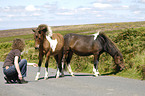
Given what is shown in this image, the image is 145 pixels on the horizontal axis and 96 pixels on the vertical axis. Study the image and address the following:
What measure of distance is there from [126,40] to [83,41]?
12.4ft

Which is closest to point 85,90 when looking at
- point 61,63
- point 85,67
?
point 61,63

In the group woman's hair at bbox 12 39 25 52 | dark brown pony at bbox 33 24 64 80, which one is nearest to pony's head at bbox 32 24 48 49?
dark brown pony at bbox 33 24 64 80

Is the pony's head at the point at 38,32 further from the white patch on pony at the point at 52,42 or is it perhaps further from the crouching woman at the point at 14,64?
the crouching woman at the point at 14,64

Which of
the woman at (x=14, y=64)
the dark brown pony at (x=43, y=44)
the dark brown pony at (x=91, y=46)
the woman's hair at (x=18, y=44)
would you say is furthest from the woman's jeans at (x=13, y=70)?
the dark brown pony at (x=91, y=46)

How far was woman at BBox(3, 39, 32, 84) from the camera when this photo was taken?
8.32m

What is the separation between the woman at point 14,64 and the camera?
8325 mm

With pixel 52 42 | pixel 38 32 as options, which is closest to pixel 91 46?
pixel 52 42

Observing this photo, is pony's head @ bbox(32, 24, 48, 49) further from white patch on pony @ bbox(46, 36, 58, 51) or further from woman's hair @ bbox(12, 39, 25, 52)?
woman's hair @ bbox(12, 39, 25, 52)

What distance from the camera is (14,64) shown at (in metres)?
8.47

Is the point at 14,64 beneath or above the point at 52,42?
beneath

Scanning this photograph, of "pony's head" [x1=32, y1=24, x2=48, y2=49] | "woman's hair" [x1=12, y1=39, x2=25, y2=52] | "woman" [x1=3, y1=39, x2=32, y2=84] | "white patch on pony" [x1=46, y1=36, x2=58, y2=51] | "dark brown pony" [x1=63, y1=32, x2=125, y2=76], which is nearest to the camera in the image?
"woman" [x1=3, y1=39, x2=32, y2=84]

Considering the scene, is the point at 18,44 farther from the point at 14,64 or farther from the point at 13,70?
the point at 13,70

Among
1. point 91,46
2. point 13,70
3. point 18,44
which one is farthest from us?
point 91,46

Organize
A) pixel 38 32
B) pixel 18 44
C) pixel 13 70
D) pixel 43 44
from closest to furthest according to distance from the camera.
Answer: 1. pixel 13 70
2. pixel 18 44
3. pixel 38 32
4. pixel 43 44
